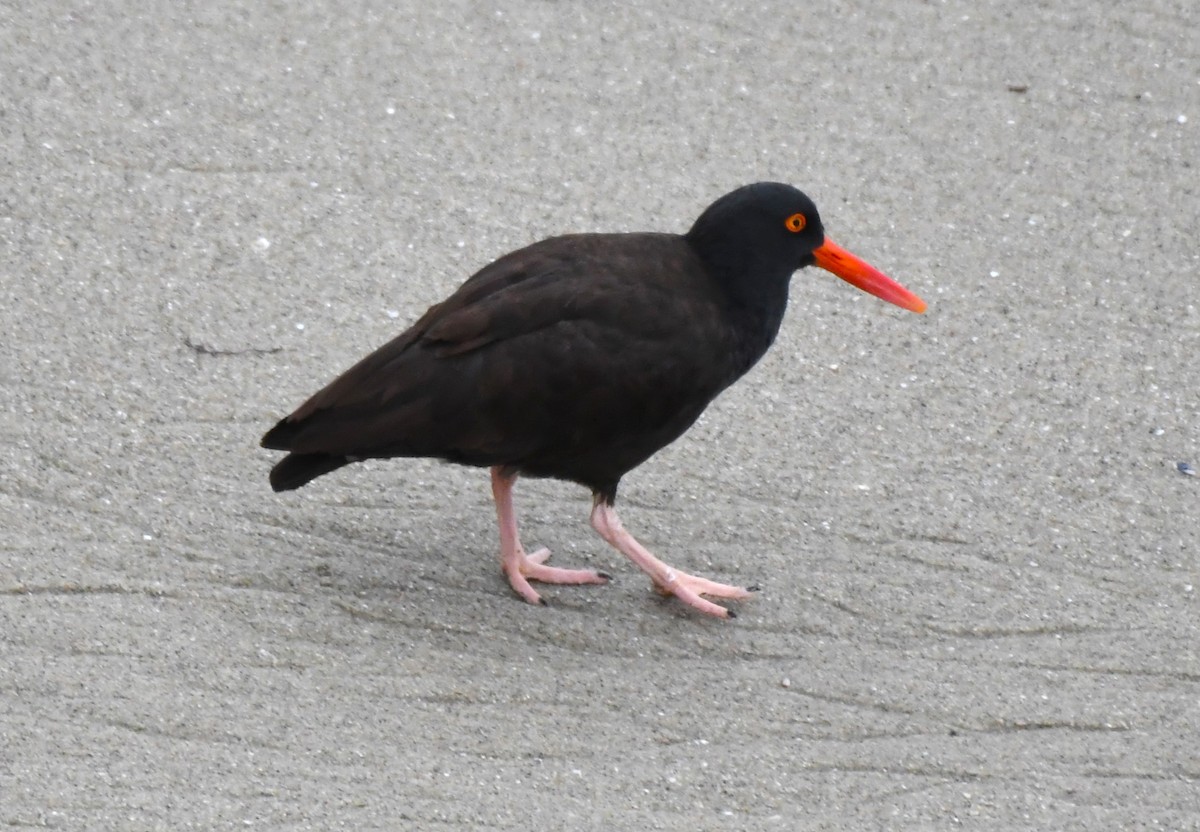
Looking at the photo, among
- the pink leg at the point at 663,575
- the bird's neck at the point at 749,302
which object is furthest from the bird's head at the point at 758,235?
the pink leg at the point at 663,575

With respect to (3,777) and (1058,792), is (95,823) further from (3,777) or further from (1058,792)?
(1058,792)

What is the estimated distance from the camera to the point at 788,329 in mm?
6301

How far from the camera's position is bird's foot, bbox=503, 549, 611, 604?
4.95 metres

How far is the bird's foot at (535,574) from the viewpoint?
495cm

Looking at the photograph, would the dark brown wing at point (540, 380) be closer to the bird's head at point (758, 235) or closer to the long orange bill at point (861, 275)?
the bird's head at point (758, 235)

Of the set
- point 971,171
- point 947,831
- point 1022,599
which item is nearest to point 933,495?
point 1022,599

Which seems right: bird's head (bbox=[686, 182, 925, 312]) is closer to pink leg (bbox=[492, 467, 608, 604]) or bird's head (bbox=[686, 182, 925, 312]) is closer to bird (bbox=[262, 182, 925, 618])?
bird (bbox=[262, 182, 925, 618])

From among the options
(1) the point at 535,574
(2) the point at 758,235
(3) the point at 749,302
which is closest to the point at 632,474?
(1) the point at 535,574

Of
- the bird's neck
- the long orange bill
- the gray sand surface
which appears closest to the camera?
the gray sand surface

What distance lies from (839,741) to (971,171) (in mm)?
3506

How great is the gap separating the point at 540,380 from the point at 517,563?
664 millimetres

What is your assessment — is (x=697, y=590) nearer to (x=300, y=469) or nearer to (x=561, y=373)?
(x=561, y=373)

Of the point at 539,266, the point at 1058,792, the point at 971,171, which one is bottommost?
the point at 1058,792

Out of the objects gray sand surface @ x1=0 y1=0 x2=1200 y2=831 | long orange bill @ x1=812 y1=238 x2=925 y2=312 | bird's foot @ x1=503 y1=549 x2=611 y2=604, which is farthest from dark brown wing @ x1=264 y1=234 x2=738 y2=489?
long orange bill @ x1=812 y1=238 x2=925 y2=312
